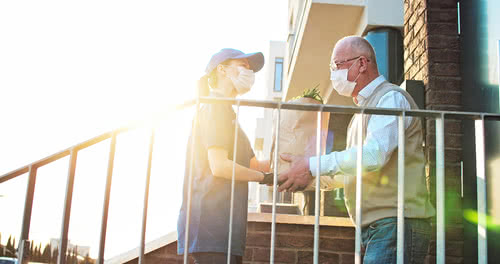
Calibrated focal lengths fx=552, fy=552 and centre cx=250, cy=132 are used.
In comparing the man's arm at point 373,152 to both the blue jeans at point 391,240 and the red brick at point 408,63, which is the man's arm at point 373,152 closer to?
the blue jeans at point 391,240

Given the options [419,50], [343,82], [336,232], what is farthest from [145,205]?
[336,232]

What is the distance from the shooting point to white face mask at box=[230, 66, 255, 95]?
281 centimetres

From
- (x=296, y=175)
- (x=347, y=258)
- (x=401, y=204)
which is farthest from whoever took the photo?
(x=347, y=258)

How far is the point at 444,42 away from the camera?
372cm

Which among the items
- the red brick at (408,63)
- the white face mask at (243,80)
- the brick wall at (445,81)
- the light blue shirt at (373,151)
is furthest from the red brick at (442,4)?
the light blue shirt at (373,151)

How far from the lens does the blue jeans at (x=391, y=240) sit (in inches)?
88.9

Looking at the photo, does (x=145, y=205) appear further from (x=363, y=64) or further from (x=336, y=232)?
(x=336, y=232)

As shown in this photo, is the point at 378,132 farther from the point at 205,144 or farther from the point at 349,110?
the point at 205,144

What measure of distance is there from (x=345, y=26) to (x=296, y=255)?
3.26 metres

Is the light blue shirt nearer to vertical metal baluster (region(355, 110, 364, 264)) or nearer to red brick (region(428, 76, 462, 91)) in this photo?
vertical metal baluster (region(355, 110, 364, 264))

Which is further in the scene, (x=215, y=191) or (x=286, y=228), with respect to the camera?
(x=286, y=228)

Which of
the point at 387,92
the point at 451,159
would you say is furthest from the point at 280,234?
the point at 387,92

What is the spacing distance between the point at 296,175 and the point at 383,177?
0.38m

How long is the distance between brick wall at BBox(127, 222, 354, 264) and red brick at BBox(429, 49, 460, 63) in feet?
5.11
